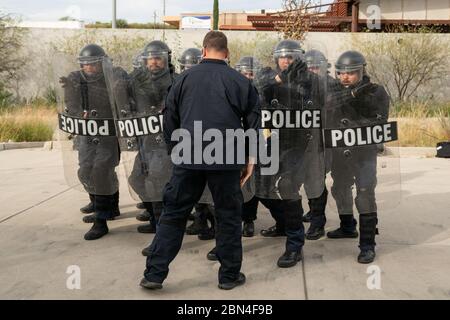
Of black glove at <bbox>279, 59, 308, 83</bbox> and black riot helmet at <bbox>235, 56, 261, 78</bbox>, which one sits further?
black riot helmet at <bbox>235, 56, 261, 78</bbox>

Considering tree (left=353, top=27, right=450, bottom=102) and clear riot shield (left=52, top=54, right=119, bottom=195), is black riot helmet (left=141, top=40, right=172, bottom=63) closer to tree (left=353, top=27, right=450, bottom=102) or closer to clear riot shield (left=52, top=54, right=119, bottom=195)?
clear riot shield (left=52, top=54, right=119, bottom=195)

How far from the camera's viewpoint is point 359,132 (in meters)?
4.32

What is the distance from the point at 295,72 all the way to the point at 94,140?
6.59 ft

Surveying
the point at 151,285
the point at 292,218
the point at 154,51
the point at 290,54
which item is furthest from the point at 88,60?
the point at 292,218

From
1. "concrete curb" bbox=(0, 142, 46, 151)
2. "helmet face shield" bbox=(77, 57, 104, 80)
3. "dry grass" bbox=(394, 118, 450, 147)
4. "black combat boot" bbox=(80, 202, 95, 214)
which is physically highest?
"helmet face shield" bbox=(77, 57, 104, 80)

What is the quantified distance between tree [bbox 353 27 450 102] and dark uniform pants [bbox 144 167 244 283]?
1448 centimetres

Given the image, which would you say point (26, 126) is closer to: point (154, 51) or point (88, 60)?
point (88, 60)

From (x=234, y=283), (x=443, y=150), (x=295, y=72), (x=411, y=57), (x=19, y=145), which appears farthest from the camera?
(x=411, y=57)

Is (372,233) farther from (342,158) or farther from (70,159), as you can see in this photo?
(70,159)

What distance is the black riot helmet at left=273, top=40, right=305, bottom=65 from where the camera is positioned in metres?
4.20

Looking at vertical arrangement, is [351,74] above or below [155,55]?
A: below

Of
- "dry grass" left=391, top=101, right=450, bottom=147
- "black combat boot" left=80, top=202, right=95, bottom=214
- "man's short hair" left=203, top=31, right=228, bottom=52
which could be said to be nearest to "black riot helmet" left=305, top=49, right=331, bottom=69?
"man's short hair" left=203, top=31, right=228, bottom=52

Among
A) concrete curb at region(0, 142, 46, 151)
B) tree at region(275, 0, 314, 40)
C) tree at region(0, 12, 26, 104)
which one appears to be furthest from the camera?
tree at region(0, 12, 26, 104)

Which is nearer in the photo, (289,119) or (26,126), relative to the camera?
(289,119)
